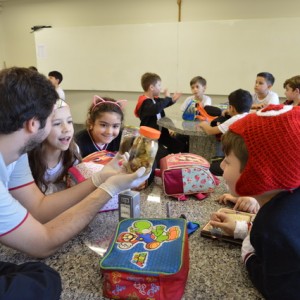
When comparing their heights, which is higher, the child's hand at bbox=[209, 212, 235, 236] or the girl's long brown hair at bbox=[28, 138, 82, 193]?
the girl's long brown hair at bbox=[28, 138, 82, 193]

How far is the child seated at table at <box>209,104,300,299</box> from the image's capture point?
646 mm

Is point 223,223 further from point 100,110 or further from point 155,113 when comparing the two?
point 155,113

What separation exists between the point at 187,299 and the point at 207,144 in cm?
238

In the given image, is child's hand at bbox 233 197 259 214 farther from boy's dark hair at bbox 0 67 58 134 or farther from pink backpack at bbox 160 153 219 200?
boy's dark hair at bbox 0 67 58 134

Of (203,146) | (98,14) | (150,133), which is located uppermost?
(98,14)

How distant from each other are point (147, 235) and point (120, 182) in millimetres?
232

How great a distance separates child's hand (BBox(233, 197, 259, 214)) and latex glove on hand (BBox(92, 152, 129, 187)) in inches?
18.0

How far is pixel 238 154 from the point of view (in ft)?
2.47

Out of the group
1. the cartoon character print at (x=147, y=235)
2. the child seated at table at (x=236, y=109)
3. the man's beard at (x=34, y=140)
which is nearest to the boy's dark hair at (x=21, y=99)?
the man's beard at (x=34, y=140)

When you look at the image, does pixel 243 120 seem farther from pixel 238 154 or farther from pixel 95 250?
pixel 95 250

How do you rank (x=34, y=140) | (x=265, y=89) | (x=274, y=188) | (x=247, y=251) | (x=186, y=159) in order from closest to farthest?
(x=274, y=188), (x=247, y=251), (x=34, y=140), (x=186, y=159), (x=265, y=89)

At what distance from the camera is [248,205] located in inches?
42.6

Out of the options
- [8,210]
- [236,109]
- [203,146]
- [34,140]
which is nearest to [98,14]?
[203,146]

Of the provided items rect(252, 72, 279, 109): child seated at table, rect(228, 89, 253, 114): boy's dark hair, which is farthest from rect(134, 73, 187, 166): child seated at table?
rect(252, 72, 279, 109): child seated at table
